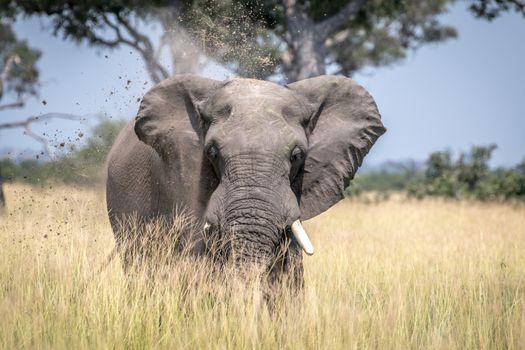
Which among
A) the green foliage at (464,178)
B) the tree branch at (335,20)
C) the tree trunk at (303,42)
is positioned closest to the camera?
the tree trunk at (303,42)

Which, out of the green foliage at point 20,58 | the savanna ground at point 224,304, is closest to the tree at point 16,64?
the green foliage at point 20,58

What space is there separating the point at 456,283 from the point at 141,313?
306cm

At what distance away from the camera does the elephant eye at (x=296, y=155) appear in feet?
18.4

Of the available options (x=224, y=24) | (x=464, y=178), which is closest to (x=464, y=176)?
(x=464, y=178)

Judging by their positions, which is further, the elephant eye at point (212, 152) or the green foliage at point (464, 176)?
the green foliage at point (464, 176)

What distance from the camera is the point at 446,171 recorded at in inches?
934

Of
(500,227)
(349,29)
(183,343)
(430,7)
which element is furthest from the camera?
(430,7)

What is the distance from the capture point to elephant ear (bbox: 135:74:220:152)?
6.14 metres

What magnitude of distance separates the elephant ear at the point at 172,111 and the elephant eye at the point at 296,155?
859 millimetres

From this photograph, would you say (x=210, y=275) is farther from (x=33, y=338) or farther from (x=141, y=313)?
(x=33, y=338)

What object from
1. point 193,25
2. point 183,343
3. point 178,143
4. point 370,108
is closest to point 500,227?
point 193,25

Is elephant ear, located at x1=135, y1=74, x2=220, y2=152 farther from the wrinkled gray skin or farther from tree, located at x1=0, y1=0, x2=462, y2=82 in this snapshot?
tree, located at x1=0, y1=0, x2=462, y2=82

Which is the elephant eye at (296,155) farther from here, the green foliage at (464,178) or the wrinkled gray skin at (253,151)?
the green foliage at (464,178)

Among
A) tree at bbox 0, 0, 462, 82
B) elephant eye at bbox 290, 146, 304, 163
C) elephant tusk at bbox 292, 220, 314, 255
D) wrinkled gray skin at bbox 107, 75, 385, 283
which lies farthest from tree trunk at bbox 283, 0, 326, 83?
elephant tusk at bbox 292, 220, 314, 255
